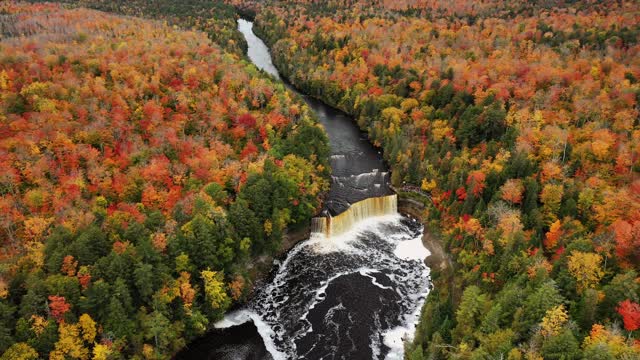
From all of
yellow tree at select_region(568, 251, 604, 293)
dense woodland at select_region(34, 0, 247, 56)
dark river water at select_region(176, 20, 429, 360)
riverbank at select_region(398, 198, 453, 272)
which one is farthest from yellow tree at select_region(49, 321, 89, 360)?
dense woodland at select_region(34, 0, 247, 56)

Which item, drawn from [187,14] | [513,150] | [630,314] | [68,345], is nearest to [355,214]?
[513,150]

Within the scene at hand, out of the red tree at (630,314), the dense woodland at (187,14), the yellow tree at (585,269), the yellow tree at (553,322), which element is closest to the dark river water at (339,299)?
the yellow tree at (553,322)

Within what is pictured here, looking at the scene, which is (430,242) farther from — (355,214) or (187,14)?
(187,14)

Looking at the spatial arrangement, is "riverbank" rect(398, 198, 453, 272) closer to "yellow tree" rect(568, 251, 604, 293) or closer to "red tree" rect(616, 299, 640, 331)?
"yellow tree" rect(568, 251, 604, 293)

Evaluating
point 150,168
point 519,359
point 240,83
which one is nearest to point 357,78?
point 240,83

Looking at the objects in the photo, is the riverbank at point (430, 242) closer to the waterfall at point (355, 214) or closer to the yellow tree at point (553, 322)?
the waterfall at point (355, 214)

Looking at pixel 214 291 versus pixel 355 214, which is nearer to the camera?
pixel 214 291

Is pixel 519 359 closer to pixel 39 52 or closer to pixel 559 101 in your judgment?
pixel 559 101
